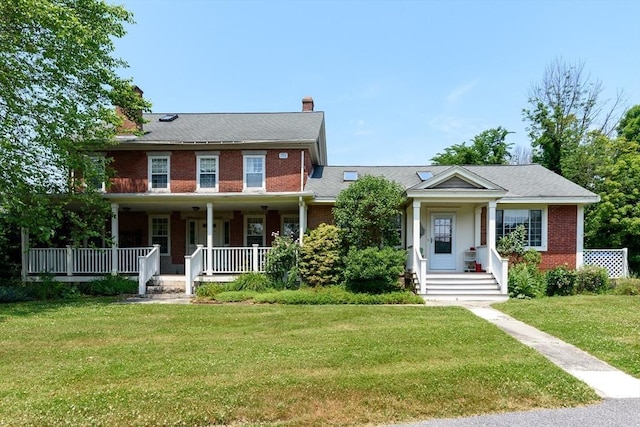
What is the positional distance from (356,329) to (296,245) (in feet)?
21.7

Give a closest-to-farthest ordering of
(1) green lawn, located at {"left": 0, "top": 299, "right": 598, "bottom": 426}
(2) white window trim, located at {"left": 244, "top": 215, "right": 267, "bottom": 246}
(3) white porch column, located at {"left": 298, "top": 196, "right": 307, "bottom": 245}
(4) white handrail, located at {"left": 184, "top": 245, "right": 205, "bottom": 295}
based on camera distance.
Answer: (1) green lawn, located at {"left": 0, "top": 299, "right": 598, "bottom": 426} → (4) white handrail, located at {"left": 184, "top": 245, "right": 205, "bottom": 295} → (3) white porch column, located at {"left": 298, "top": 196, "right": 307, "bottom": 245} → (2) white window trim, located at {"left": 244, "top": 215, "right": 267, "bottom": 246}

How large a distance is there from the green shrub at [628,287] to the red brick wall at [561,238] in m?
1.80

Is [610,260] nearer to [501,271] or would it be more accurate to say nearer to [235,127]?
[501,271]

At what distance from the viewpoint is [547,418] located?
4.20m

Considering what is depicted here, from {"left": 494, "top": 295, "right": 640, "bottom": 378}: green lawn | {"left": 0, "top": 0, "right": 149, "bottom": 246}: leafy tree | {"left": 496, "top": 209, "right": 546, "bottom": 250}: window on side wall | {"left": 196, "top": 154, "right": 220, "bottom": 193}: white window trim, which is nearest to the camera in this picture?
{"left": 494, "top": 295, "right": 640, "bottom": 378}: green lawn

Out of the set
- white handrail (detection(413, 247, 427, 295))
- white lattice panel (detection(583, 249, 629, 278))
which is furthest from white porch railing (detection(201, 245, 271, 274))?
white lattice panel (detection(583, 249, 629, 278))

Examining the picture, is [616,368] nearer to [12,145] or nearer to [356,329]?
[356,329]

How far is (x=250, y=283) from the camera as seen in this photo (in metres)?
13.8

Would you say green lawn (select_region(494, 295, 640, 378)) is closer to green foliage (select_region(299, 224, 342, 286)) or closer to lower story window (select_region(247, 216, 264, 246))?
green foliage (select_region(299, 224, 342, 286))

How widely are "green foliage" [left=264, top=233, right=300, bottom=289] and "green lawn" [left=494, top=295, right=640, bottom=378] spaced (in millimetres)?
6762

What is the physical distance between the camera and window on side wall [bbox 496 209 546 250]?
1544 centimetres

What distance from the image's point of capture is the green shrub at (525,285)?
1312 centimetres

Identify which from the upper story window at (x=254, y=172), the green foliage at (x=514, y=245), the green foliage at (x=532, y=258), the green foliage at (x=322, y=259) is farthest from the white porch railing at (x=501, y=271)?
the upper story window at (x=254, y=172)

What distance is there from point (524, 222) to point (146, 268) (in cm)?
1477
